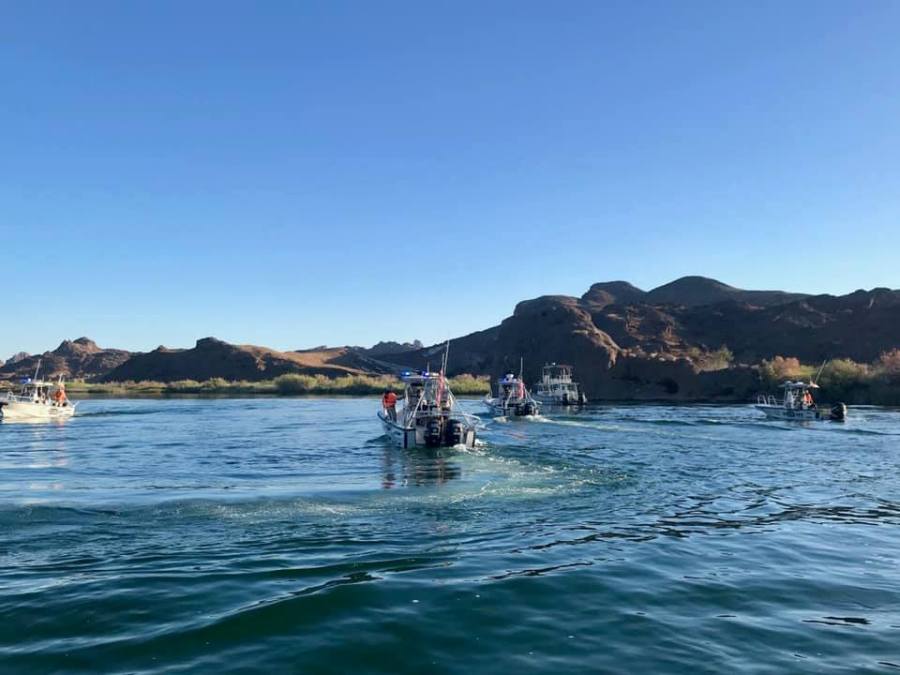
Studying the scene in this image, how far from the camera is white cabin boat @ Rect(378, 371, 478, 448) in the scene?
101 ft

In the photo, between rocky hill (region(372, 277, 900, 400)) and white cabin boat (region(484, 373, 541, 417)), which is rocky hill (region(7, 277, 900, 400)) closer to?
rocky hill (region(372, 277, 900, 400))

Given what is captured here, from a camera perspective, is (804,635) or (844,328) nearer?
(804,635)

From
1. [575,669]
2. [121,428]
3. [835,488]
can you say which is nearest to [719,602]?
[575,669]

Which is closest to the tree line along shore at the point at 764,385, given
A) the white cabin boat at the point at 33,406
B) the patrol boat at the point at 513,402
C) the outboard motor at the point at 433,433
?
the patrol boat at the point at 513,402

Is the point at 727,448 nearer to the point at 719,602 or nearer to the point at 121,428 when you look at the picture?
the point at 719,602

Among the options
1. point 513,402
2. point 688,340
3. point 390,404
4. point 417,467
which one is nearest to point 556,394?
point 513,402

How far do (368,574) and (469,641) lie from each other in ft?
10.5

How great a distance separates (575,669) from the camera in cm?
782

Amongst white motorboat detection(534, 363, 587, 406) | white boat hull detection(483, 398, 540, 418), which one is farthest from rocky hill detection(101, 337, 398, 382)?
white boat hull detection(483, 398, 540, 418)

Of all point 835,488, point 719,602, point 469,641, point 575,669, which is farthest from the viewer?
point 835,488

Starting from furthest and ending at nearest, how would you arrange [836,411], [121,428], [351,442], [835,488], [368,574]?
[836,411], [121,428], [351,442], [835,488], [368,574]

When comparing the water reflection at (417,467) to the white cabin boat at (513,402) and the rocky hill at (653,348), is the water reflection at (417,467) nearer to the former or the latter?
the white cabin boat at (513,402)

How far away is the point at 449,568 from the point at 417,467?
1425 centimetres

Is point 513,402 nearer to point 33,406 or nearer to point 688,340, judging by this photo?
point 33,406
